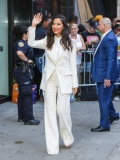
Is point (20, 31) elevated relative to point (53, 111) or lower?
elevated

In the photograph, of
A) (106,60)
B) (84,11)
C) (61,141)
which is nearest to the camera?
(61,141)

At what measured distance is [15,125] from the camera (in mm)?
8453

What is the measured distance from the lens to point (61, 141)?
727 centimetres

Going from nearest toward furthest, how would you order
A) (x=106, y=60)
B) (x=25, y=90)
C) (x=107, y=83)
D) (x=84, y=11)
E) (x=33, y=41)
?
(x=33, y=41), (x=107, y=83), (x=106, y=60), (x=25, y=90), (x=84, y=11)

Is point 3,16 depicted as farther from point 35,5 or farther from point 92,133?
point 92,133

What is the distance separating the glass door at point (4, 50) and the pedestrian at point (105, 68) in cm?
336

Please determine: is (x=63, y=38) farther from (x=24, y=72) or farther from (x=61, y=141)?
(x=24, y=72)

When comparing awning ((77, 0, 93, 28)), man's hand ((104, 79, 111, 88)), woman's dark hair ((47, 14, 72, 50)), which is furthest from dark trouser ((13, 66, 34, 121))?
awning ((77, 0, 93, 28))

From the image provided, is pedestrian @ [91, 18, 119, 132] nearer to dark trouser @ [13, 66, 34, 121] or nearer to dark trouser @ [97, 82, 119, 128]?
dark trouser @ [97, 82, 119, 128]

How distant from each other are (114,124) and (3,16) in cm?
376

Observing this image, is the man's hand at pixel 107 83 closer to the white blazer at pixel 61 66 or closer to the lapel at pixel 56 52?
the white blazer at pixel 61 66

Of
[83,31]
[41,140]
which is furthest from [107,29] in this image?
[83,31]

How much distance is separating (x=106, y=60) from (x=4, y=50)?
3.64 meters

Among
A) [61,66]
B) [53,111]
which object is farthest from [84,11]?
[53,111]
